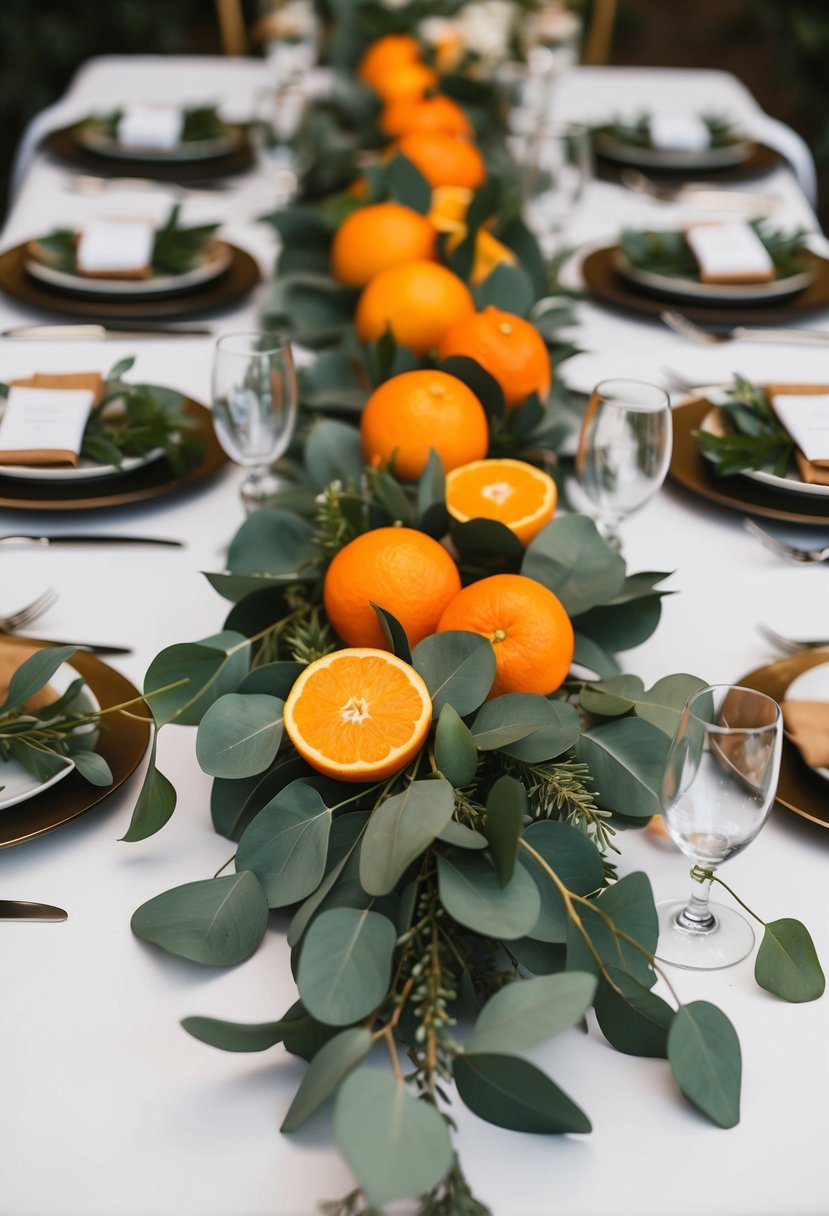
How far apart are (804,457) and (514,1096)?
806 mm

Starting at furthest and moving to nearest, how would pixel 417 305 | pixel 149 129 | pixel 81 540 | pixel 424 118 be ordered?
pixel 149 129 → pixel 424 118 → pixel 417 305 → pixel 81 540

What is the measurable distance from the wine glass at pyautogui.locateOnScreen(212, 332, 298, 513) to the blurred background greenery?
3890 millimetres

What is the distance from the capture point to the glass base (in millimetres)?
757

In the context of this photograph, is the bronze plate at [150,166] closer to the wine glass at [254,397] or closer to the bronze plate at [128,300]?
the bronze plate at [128,300]

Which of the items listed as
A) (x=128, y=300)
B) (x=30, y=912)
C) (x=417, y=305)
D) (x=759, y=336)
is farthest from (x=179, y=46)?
(x=30, y=912)

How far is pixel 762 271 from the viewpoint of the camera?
171 cm

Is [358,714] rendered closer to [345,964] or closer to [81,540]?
[345,964]

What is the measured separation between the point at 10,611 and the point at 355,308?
66 centimetres

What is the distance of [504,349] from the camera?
4.05 ft

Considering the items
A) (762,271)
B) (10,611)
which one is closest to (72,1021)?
(10,611)

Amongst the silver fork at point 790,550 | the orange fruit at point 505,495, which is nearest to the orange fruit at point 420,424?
the orange fruit at point 505,495

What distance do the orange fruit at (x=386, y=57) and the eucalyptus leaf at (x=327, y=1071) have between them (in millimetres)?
1974

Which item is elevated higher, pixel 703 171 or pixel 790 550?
pixel 790 550

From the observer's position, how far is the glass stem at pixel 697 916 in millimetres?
776
